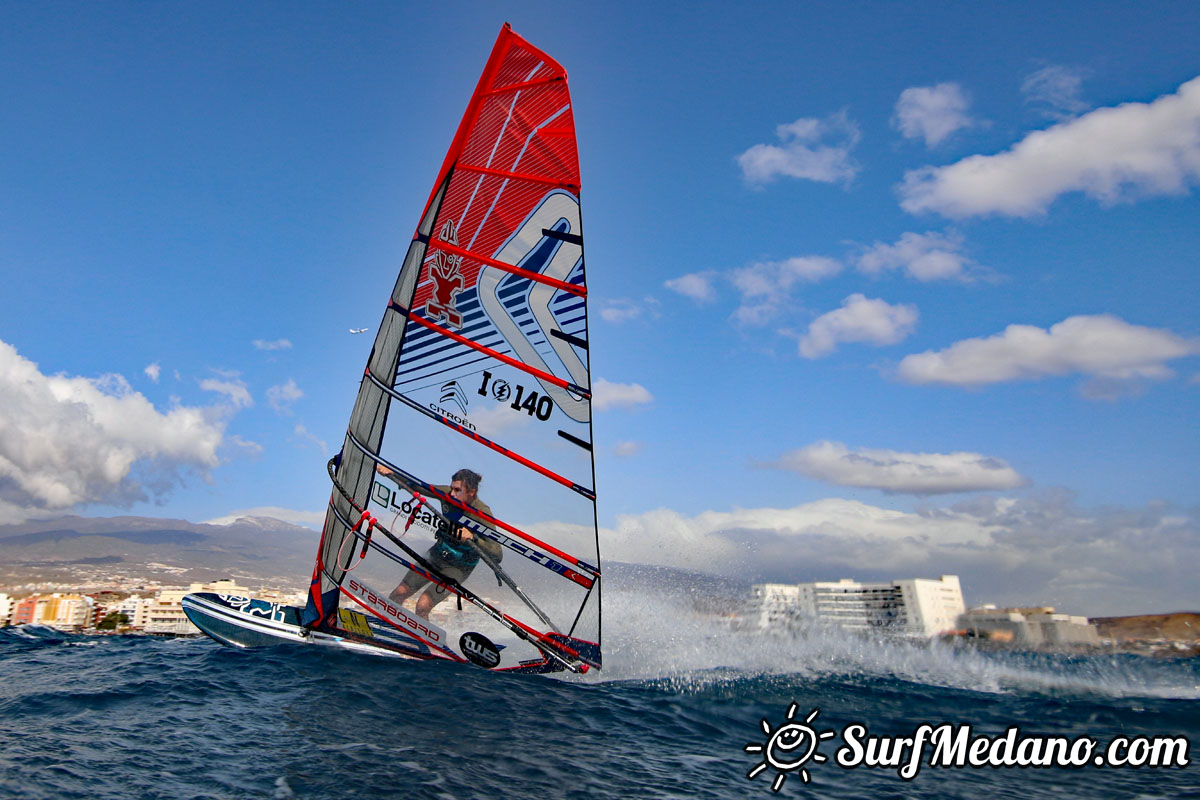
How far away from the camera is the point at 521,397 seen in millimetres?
8359

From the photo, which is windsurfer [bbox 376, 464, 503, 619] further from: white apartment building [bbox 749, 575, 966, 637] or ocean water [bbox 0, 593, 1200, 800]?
white apartment building [bbox 749, 575, 966, 637]

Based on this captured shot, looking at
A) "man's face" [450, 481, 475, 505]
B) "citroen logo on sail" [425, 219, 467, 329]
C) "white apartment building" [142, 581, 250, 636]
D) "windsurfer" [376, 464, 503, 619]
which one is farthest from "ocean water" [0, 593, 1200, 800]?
"white apartment building" [142, 581, 250, 636]

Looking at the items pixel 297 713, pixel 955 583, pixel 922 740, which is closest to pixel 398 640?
pixel 297 713

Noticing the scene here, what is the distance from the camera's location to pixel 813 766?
5.48 metres

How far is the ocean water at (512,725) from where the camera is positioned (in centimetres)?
426

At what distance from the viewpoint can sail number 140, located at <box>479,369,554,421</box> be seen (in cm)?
834

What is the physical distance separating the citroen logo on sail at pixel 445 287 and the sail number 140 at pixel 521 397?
0.95 metres

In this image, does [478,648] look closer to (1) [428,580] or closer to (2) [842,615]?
(1) [428,580]

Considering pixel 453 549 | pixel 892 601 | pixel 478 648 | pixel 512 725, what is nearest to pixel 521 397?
pixel 453 549

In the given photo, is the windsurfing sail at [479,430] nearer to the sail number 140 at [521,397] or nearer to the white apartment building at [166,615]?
the sail number 140 at [521,397]

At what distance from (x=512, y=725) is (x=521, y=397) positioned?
414cm

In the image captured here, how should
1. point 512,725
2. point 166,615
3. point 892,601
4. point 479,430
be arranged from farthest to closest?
point 166,615 < point 892,601 < point 479,430 < point 512,725

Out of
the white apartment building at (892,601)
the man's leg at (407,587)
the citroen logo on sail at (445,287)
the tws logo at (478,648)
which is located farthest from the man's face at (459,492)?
the white apartment building at (892,601)

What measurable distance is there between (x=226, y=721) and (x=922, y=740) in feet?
22.8
